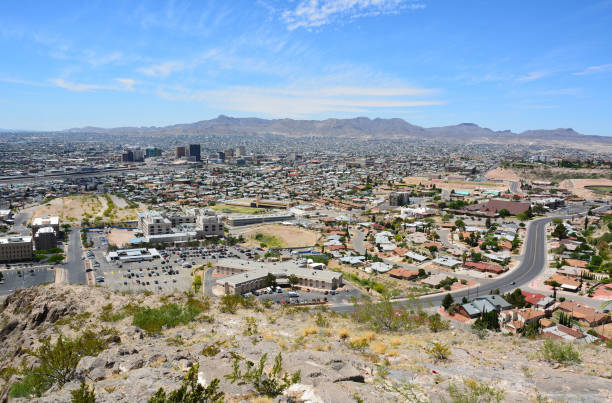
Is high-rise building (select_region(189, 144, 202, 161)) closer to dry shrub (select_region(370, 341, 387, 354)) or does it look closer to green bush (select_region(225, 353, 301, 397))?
dry shrub (select_region(370, 341, 387, 354))

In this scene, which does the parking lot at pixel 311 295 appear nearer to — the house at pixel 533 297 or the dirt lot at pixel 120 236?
the house at pixel 533 297

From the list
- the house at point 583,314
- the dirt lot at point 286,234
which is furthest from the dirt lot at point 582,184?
the house at point 583,314

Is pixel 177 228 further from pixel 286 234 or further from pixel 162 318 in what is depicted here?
pixel 162 318

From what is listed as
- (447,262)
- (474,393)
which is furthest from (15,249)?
(474,393)

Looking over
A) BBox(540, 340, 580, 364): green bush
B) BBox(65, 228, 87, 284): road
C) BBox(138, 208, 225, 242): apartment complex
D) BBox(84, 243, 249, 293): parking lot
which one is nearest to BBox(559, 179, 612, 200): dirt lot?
BBox(138, 208, 225, 242): apartment complex

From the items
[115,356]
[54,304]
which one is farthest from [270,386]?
[54,304]
